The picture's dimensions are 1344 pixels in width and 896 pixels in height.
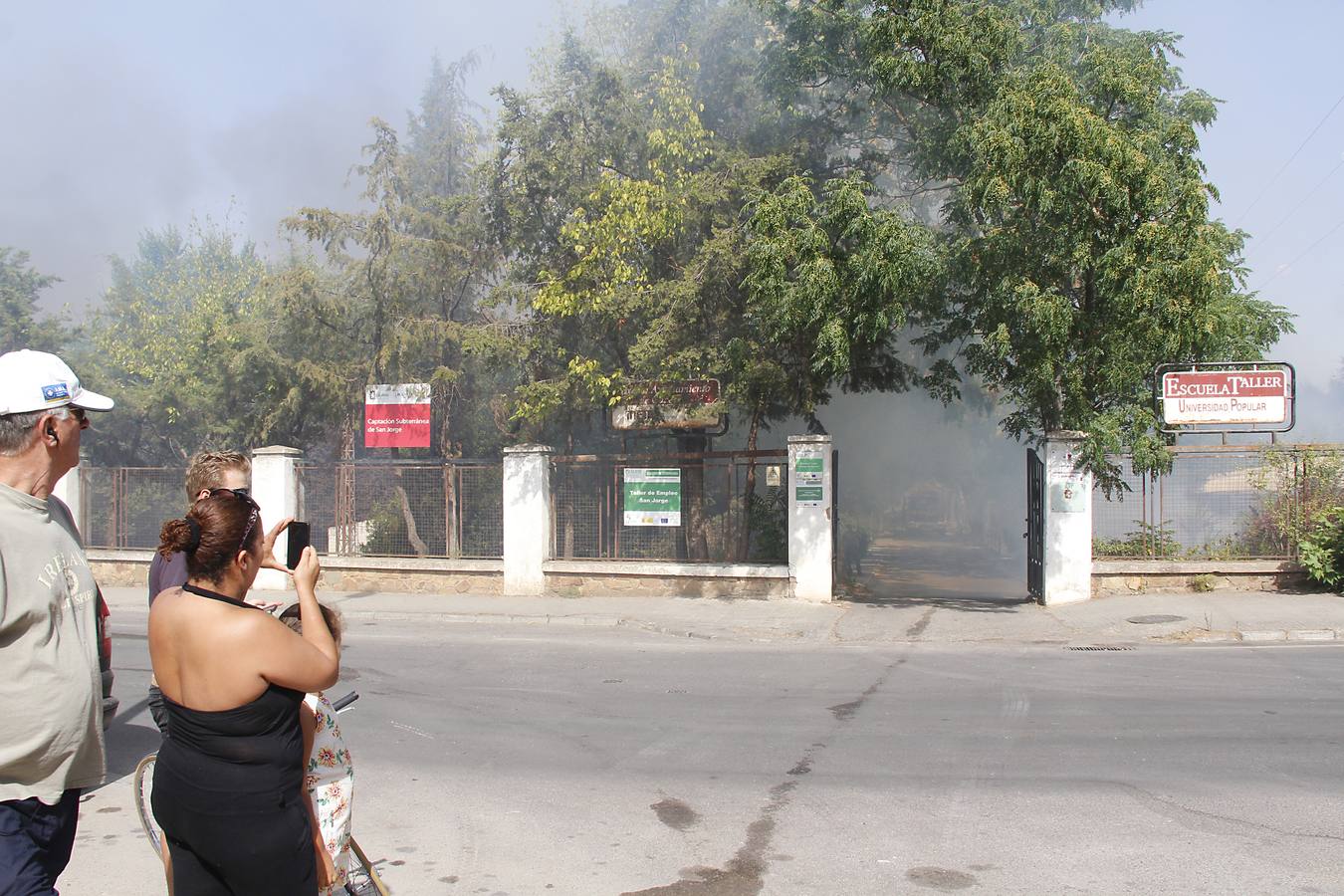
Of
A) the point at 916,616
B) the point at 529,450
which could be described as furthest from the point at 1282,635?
the point at 529,450

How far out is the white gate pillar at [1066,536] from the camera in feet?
44.2

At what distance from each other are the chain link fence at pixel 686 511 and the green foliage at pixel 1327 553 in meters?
6.54

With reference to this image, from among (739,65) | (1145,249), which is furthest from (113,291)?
(1145,249)

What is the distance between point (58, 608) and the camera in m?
2.74

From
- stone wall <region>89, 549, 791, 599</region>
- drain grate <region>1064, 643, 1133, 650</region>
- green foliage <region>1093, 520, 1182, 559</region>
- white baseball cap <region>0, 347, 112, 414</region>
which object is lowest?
Result: drain grate <region>1064, 643, 1133, 650</region>

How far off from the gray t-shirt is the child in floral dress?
0.53 meters

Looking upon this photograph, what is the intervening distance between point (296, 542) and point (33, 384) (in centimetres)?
84

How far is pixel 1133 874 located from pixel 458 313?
1770 centimetres

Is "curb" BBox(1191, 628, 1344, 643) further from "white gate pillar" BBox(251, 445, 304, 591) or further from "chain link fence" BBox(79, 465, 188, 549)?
"chain link fence" BBox(79, 465, 188, 549)

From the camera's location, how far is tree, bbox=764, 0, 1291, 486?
37.9 feet

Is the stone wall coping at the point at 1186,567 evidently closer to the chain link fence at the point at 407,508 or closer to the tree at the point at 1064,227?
the tree at the point at 1064,227

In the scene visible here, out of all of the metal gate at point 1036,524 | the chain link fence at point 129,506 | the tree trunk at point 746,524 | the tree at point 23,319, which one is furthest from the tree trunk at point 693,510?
the tree at point 23,319

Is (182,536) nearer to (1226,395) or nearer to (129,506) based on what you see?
(1226,395)

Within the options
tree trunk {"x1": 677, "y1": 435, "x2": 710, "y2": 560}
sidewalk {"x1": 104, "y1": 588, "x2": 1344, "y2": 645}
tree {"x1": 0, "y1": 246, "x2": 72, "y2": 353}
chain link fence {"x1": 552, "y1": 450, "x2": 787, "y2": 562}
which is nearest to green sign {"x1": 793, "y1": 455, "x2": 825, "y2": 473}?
chain link fence {"x1": 552, "y1": 450, "x2": 787, "y2": 562}
